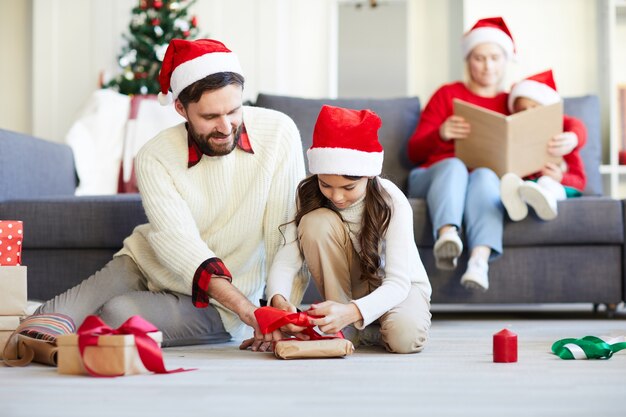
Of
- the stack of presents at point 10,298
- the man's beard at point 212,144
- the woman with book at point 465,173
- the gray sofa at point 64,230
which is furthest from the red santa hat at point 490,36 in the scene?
the stack of presents at point 10,298

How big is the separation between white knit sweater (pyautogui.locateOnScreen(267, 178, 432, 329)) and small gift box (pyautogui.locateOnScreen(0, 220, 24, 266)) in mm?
587

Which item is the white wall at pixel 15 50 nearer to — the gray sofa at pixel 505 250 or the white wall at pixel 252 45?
the white wall at pixel 252 45

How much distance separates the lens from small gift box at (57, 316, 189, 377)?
Answer: 163 cm

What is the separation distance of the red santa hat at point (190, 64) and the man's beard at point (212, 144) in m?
0.11

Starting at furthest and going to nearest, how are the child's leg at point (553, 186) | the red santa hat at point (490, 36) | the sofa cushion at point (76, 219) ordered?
the red santa hat at point (490, 36)
the child's leg at point (553, 186)
the sofa cushion at point (76, 219)

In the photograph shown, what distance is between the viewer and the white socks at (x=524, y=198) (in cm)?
277

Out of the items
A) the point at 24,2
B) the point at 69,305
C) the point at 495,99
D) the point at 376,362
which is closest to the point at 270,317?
the point at 376,362

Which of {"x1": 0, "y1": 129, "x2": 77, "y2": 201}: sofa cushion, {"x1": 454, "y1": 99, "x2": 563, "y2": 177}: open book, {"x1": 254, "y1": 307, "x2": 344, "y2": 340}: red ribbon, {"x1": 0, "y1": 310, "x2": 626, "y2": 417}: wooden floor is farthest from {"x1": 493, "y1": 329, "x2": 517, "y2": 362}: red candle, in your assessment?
{"x1": 0, "y1": 129, "x2": 77, "y2": 201}: sofa cushion

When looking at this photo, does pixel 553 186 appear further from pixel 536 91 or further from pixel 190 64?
pixel 190 64

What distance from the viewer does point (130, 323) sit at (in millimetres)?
1677

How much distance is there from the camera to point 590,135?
3510 millimetres

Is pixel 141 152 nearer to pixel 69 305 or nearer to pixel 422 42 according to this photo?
pixel 69 305

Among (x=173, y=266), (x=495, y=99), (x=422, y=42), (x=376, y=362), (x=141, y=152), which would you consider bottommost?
(x=376, y=362)

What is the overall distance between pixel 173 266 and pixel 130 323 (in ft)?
1.38
